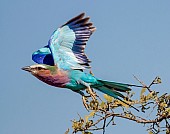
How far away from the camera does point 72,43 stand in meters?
2.66

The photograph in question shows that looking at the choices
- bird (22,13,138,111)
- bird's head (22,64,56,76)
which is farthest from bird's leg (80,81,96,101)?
bird's head (22,64,56,76)

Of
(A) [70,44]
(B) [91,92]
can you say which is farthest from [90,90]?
(A) [70,44]

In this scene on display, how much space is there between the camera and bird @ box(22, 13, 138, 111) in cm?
257

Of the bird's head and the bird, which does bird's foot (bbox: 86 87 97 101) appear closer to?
the bird

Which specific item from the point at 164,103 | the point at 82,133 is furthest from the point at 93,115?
the point at 164,103

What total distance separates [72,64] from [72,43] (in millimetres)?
82

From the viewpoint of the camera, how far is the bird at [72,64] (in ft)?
8.43

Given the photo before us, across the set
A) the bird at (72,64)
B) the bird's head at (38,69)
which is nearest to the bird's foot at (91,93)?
the bird at (72,64)

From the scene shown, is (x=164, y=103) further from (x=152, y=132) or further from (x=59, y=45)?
(x=59, y=45)

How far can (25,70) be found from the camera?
257 cm

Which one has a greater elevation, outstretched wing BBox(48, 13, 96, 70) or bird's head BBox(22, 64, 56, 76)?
outstretched wing BBox(48, 13, 96, 70)

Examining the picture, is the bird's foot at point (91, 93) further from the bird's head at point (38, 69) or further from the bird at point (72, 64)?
the bird's head at point (38, 69)

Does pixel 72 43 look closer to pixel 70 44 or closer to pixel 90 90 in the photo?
pixel 70 44

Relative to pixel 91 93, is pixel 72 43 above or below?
above
